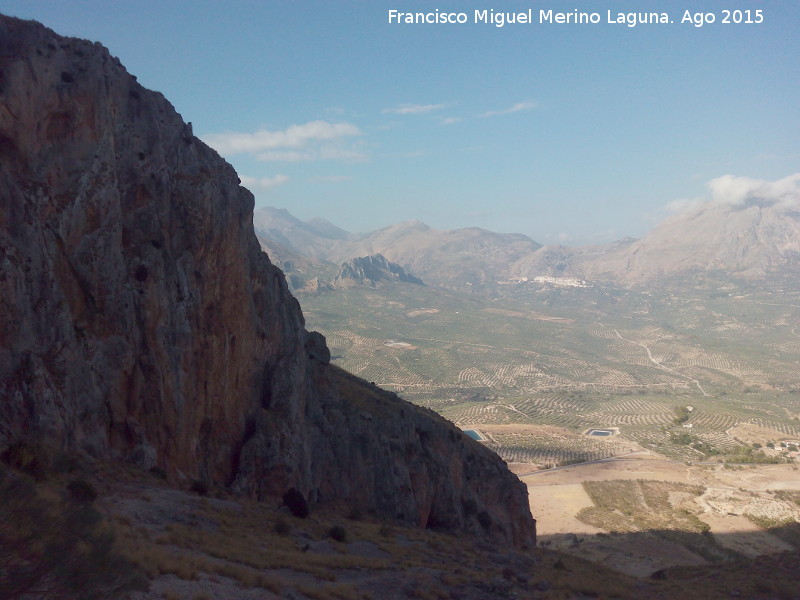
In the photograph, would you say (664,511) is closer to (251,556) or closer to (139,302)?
(251,556)

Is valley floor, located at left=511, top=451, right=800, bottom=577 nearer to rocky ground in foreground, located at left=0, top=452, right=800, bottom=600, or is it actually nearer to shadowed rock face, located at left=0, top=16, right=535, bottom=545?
rocky ground in foreground, located at left=0, top=452, right=800, bottom=600

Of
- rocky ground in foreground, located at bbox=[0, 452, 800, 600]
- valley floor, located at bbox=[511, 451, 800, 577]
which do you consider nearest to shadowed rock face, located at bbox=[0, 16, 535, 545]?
rocky ground in foreground, located at bbox=[0, 452, 800, 600]

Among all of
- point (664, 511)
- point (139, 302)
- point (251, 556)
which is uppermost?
point (139, 302)

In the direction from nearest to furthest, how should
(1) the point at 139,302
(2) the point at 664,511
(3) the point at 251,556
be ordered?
(3) the point at 251,556 → (1) the point at 139,302 → (2) the point at 664,511

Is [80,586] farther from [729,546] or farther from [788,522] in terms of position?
[788,522]

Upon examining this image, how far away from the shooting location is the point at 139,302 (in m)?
24.8

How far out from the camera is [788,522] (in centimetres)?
7356

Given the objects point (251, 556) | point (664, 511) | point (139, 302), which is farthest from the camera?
point (664, 511)

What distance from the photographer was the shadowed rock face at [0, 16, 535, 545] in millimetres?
20109

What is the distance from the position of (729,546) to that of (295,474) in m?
58.3

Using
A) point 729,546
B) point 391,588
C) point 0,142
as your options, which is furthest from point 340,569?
point 729,546

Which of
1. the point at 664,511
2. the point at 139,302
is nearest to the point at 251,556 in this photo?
the point at 139,302

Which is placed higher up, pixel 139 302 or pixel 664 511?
pixel 139 302

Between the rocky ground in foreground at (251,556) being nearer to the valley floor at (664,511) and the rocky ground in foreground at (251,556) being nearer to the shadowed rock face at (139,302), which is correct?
the shadowed rock face at (139,302)
